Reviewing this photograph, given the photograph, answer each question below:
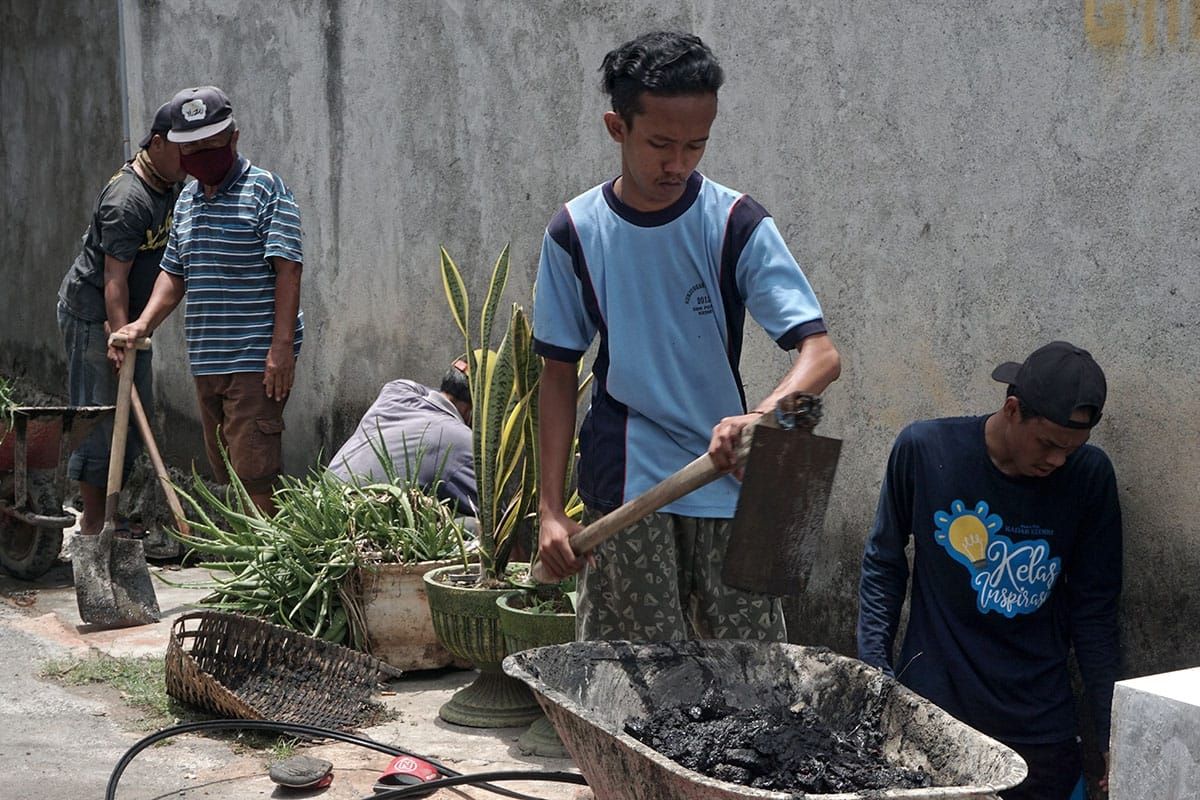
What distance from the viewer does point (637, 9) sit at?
5.17 meters

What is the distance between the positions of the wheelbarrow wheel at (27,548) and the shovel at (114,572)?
81cm

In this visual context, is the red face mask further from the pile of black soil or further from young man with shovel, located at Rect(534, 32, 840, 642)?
the pile of black soil

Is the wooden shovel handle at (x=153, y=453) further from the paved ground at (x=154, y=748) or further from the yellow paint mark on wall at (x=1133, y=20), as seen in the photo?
the yellow paint mark on wall at (x=1133, y=20)

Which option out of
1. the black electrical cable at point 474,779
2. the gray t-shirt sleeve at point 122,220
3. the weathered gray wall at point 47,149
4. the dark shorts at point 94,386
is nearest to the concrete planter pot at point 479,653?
the black electrical cable at point 474,779

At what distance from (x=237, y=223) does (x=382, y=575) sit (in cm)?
181

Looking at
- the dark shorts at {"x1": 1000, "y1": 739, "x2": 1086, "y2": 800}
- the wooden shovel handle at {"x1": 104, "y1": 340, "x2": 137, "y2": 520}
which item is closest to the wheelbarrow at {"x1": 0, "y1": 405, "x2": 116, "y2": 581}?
the wooden shovel handle at {"x1": 104, "y1": 340, "x2": 137, "y2": 520}

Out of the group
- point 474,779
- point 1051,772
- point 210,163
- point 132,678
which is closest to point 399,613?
point 132,678

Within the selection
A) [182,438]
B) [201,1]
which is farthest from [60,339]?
[201,1]

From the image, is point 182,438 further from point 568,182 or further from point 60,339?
point 568,182

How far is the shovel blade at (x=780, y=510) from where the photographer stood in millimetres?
2625

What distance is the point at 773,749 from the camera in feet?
8.38

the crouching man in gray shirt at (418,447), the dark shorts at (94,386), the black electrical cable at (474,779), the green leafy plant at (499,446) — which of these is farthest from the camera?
the dark shorts at (94,386)

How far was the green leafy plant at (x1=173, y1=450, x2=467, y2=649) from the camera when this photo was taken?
498 centimetres

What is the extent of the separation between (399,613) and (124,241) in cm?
245
